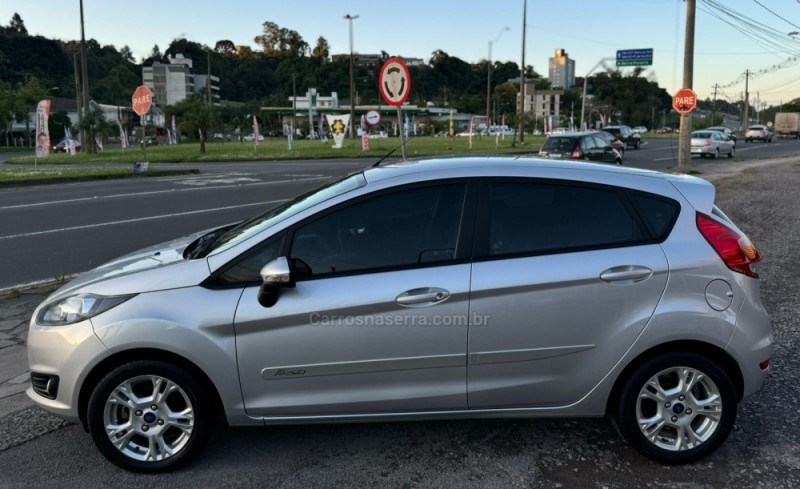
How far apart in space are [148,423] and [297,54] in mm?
204294

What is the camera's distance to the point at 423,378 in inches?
126

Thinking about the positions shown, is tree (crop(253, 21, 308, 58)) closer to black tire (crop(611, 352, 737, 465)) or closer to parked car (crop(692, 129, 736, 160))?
parked car (crop(692, 129, 736, 160))

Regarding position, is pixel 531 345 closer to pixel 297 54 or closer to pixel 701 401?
pixel 701 401

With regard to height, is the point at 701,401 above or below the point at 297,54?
below

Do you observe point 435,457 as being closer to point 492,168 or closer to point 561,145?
point 492,168

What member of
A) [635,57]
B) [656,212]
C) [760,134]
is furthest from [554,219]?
[760,134]

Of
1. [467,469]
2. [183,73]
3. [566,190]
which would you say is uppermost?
[183,73]

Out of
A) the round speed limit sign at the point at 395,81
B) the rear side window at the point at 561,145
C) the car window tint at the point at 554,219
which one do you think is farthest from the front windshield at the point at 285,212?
the rear side window at the point at 561,145

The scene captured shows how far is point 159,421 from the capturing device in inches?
127

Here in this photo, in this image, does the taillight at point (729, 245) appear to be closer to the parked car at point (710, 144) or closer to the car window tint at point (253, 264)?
the car window tint at point (253, 264)

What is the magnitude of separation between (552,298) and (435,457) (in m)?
1.11

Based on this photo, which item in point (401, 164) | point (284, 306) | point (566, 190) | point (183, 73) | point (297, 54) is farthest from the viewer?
point (297, 54)

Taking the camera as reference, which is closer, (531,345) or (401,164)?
(531,345)

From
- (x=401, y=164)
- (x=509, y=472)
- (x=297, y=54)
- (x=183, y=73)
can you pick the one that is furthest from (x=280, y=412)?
(x=297, y=54)
